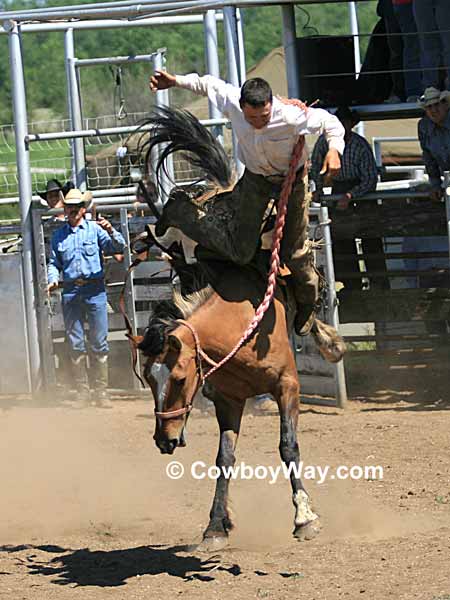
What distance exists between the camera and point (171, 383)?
593cm

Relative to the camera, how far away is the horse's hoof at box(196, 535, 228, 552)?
627 centimetres

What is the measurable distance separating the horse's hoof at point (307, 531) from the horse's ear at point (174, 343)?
3.97ft

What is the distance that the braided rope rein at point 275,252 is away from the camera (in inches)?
243

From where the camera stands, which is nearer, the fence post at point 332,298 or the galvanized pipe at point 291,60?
the fence post at point 332,298

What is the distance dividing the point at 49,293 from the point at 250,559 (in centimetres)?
604

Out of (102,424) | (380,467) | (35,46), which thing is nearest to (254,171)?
(380,467)

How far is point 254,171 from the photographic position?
21.0ft

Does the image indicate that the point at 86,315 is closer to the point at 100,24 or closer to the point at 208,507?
the point at 100,24

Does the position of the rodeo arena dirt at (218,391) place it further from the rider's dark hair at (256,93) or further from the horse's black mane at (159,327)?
the rider's dark hair at (256,93)

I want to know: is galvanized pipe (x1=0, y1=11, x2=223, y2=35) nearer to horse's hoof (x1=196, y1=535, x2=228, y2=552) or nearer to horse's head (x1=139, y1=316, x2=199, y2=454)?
horse's head (x1=139, y1=316, x2=199, y2=454)

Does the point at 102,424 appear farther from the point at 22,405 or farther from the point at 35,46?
the point at 35,46

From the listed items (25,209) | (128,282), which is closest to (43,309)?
(128,282)

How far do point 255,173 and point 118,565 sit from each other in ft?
7.45

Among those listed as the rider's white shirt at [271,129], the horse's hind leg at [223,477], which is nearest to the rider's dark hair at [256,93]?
the rider's white shirt at [271,129]
